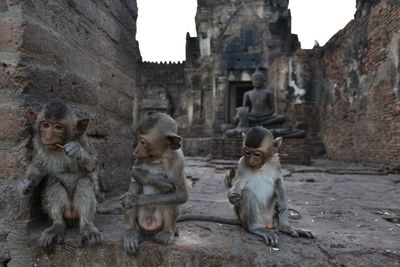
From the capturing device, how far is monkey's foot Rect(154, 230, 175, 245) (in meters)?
1.83

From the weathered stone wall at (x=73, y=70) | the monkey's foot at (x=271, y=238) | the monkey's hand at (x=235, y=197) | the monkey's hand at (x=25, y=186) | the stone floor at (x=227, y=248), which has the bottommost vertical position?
the stone floor at (x=227, y=248)

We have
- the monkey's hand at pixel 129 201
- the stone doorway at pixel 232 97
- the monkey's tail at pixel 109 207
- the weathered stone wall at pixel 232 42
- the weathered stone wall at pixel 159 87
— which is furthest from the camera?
the weathered stone wall at pixel 159 87

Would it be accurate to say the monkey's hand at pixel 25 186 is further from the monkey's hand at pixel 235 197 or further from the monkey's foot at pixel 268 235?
the monkey's foot at pixel 268 235

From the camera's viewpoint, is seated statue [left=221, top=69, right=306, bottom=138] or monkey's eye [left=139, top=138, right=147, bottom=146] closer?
monkey's eye [left=139, top=138, right=147, bottom=146]

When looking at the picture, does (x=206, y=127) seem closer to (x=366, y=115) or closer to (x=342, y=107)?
(x=342, y=107)

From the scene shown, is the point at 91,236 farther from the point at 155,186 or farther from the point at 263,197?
the point at 263,197

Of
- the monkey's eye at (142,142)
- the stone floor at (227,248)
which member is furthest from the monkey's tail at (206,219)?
the monkey's eye at (142,142)

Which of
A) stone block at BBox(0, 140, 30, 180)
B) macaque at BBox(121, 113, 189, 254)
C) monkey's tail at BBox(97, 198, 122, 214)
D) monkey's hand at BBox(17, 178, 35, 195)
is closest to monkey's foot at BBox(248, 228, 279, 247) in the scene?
macaque at BBox(121, 113, 189, 254)

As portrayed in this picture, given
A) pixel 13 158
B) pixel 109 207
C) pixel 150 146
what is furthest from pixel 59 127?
pixel 109 207

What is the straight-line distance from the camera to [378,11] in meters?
8.71

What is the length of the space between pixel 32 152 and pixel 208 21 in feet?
52.2

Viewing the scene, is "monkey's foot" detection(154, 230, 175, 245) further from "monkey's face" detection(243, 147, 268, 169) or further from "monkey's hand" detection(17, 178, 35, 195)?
"monkey's hand" detection(17, 178, 35, 195)

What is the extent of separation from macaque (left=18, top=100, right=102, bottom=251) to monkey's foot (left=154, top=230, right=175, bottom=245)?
1.12ft

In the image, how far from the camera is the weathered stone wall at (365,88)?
791 centimetres
